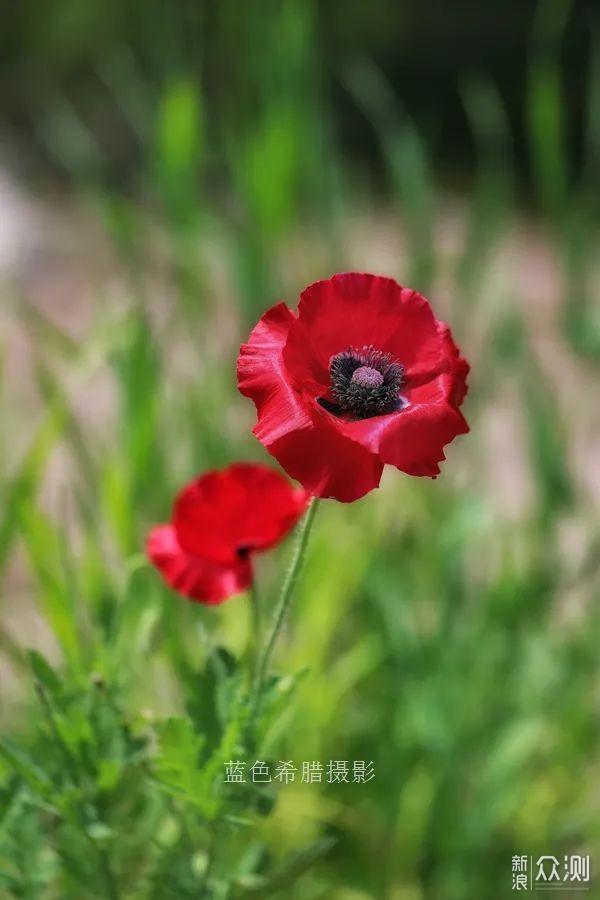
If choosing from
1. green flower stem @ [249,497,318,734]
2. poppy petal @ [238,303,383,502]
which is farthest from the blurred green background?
poppy petal @ [238,303,383,502]

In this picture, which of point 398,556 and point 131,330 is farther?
point 398,556

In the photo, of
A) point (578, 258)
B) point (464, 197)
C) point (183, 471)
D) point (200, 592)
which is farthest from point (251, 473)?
point (464, 197)

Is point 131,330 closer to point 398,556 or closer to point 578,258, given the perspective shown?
point 398,556

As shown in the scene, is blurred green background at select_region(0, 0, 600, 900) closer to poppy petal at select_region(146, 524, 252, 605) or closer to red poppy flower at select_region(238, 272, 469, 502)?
poppy petal at select_region(146, 524, 252, 605)

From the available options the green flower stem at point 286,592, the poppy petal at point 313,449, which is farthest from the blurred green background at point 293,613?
the poppy petal at point 313,449

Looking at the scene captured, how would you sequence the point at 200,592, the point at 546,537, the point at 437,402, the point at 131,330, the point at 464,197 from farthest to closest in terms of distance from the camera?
the point at 464,197 < the point at 546,537 < the point at 131,330 < the point at 200,592 < the point at 437,402
